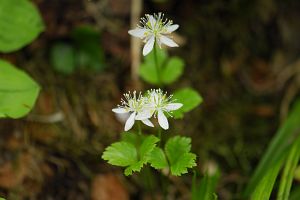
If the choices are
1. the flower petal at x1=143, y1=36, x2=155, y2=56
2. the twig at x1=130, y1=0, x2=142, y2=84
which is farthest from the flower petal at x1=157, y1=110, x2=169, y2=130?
the twig at x1=130, y1=0, x2=142, y2=84

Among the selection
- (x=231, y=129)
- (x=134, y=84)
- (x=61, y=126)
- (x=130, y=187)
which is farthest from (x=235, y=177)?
(x=61, y=126)

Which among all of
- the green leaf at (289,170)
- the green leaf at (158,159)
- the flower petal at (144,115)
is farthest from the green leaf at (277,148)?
the flower petal at (144,115)

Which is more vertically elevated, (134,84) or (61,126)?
(134,84)

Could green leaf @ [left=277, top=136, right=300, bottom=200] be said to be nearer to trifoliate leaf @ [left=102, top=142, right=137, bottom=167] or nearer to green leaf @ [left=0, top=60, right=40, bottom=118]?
trifoliate leaf @ [left=102, top=142, right=137, bottom=167]

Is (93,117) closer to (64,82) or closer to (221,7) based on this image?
(64,82)

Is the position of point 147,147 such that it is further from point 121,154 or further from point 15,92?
point 15,92

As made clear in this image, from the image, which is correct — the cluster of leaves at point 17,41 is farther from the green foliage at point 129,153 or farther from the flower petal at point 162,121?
the flower petal at point 162,121
